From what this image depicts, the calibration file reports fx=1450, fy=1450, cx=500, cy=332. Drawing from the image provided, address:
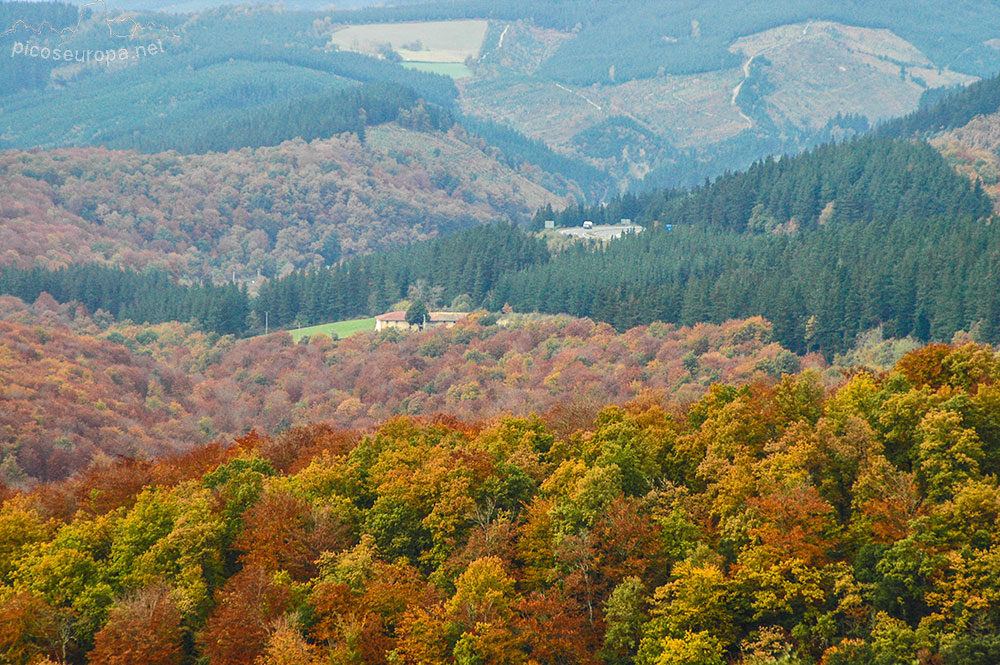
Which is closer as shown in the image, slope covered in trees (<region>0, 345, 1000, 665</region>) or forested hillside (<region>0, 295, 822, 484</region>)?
slope covered in trees (<region>0, 345, 1000, 665</region>)

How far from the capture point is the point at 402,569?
8700cm

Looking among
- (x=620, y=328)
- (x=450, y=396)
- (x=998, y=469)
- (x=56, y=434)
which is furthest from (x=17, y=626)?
(x=620, y=328)

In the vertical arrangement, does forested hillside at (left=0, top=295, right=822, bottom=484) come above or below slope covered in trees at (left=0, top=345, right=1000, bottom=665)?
below

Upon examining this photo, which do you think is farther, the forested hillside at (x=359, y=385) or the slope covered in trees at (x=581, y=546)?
the forested hillside at (x=359, y=385)

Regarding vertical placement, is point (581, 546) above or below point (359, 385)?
above

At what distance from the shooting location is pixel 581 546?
274 feet

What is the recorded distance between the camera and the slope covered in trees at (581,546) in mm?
76312

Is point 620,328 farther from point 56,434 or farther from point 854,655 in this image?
point 854,655

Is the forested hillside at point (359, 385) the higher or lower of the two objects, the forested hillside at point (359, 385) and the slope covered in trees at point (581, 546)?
the lower

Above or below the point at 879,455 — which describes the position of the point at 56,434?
below

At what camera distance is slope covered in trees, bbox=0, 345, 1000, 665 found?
7631 centimetres

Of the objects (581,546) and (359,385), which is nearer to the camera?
(581,546)

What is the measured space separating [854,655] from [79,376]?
132 meters

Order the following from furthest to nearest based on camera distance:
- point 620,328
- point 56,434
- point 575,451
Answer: point 620,328 < point 56,434 < point 575,451
